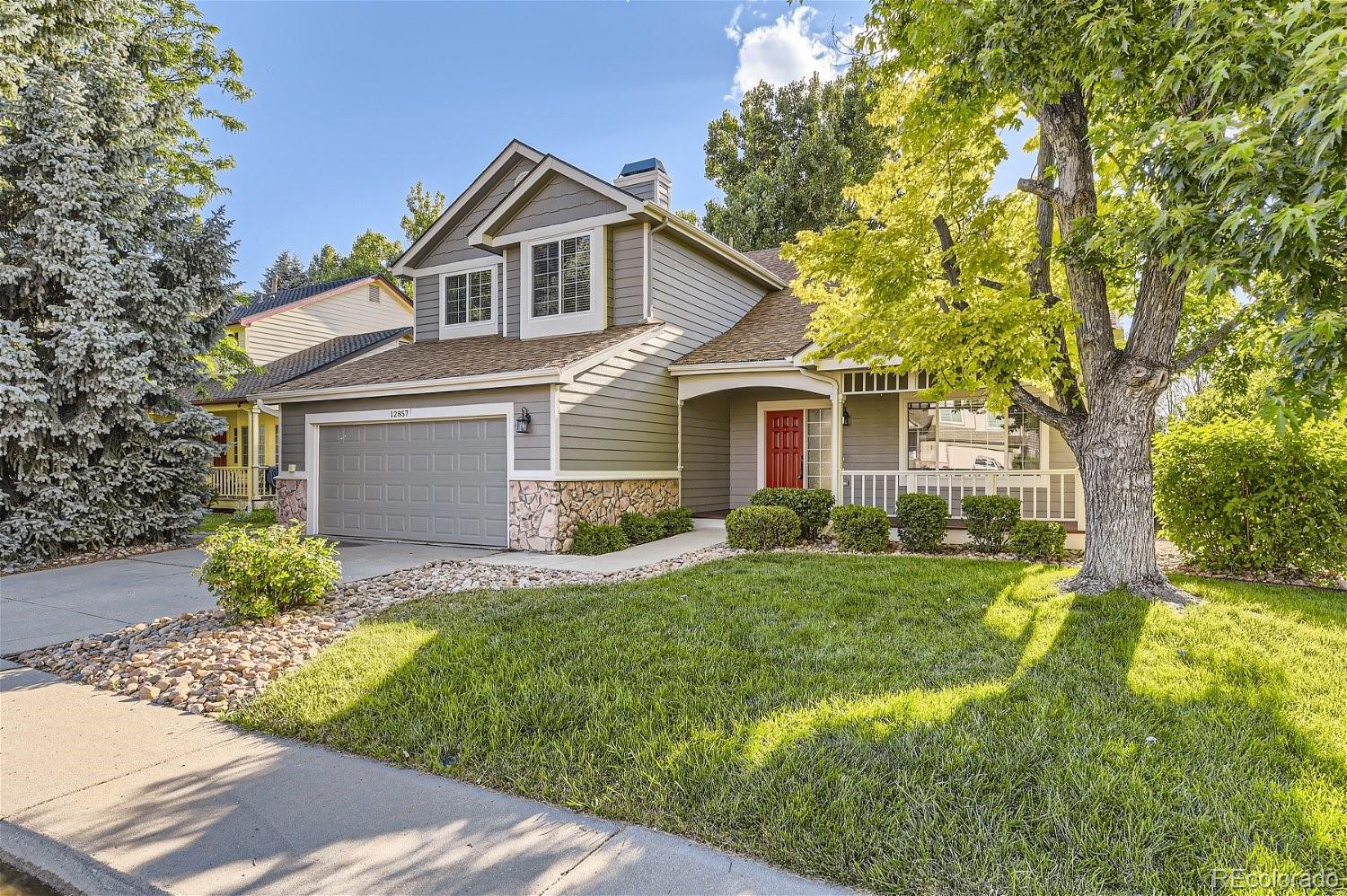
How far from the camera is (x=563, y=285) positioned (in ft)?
39.3

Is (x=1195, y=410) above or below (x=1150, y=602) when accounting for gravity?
above

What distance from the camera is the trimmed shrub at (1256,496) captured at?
6.62 meters

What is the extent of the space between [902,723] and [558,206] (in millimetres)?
10741

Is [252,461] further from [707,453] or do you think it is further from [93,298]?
[707,453]

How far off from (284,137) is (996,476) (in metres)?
18.3

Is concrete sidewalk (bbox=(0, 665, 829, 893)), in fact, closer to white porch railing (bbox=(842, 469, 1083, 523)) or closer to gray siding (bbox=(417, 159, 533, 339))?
white porch railing (bbox=(842, 469, 1083, 523))

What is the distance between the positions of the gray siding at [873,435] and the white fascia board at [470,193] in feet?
24.1

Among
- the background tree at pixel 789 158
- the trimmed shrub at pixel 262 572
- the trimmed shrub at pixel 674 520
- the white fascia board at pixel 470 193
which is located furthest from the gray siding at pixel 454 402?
the background tree at pixel 789 158

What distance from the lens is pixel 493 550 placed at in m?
9.99

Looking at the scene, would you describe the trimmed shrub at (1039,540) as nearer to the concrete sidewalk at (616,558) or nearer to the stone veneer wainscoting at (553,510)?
the concrete sidewalk at (616,558)

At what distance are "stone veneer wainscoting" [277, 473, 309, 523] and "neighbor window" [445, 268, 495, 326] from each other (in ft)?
13.6

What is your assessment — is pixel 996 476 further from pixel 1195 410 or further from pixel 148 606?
pixel 148 606

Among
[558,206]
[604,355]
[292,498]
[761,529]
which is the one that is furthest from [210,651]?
[558,206]

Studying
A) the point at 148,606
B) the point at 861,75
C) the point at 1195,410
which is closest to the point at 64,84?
the point at 148,606
